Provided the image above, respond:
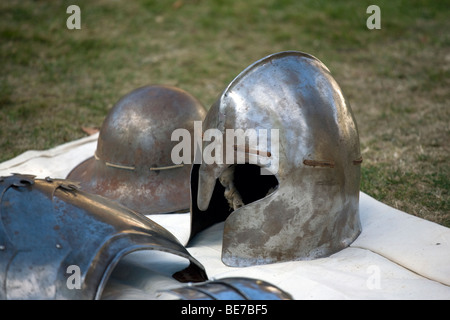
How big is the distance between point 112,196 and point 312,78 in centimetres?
151

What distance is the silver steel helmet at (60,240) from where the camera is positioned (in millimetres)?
1984

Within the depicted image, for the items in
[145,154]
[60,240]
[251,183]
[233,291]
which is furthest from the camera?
[145,154]

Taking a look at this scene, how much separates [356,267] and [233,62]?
14.6 ft

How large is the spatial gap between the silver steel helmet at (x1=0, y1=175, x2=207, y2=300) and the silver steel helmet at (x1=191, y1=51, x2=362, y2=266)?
392 millimetres

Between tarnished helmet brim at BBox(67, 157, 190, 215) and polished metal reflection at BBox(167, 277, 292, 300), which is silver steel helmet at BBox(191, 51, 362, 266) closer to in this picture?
polished metal reflection at BBox(167, 277, 292, 300)

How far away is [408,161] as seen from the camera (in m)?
3.87

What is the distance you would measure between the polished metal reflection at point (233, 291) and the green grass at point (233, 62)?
61.1 inches

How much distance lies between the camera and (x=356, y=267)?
248 centimetres

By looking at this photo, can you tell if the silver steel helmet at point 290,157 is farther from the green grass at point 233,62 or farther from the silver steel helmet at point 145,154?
the green grass at point 233,62

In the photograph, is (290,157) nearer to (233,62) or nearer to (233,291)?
(233,291)

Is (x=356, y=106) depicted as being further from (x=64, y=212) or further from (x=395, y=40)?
(x=64, y=212)

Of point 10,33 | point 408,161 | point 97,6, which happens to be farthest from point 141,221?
point 97,6

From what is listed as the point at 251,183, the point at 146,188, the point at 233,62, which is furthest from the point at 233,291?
the point at 233,62

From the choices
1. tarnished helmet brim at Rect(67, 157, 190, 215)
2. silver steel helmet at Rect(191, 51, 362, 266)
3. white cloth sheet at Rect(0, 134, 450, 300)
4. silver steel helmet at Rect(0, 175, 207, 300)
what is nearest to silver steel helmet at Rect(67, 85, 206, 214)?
tarnished helmet brim at Rect(67, 157, 190, 215)
